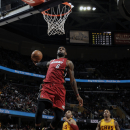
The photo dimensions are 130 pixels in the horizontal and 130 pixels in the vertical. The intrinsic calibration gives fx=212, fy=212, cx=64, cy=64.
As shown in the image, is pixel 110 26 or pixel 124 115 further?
pixel 110 26

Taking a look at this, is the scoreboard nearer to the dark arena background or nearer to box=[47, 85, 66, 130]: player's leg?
the dark arena background

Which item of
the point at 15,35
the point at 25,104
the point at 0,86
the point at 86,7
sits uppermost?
the point at 86,7

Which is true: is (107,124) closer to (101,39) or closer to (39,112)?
(39,112)

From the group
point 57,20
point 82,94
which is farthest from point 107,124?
point 82,94

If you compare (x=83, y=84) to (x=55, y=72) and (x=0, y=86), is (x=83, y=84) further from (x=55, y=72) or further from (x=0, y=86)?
(x=55, y=72)

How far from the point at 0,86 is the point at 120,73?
16608mm

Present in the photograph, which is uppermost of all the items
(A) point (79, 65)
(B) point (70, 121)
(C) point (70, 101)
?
(A) point (79, 65)

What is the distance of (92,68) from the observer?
29625 millimetres

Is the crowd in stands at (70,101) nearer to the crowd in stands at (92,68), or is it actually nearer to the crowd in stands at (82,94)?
the crowd in stands at (82,94)

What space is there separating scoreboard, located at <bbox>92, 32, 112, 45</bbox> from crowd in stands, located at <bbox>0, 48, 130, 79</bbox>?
271 inches

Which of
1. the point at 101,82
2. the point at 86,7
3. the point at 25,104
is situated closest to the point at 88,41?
the point at 86,7

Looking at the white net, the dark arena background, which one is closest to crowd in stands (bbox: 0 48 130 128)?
the dark arena background

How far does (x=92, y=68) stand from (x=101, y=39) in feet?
26.9

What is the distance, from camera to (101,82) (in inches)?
1064
